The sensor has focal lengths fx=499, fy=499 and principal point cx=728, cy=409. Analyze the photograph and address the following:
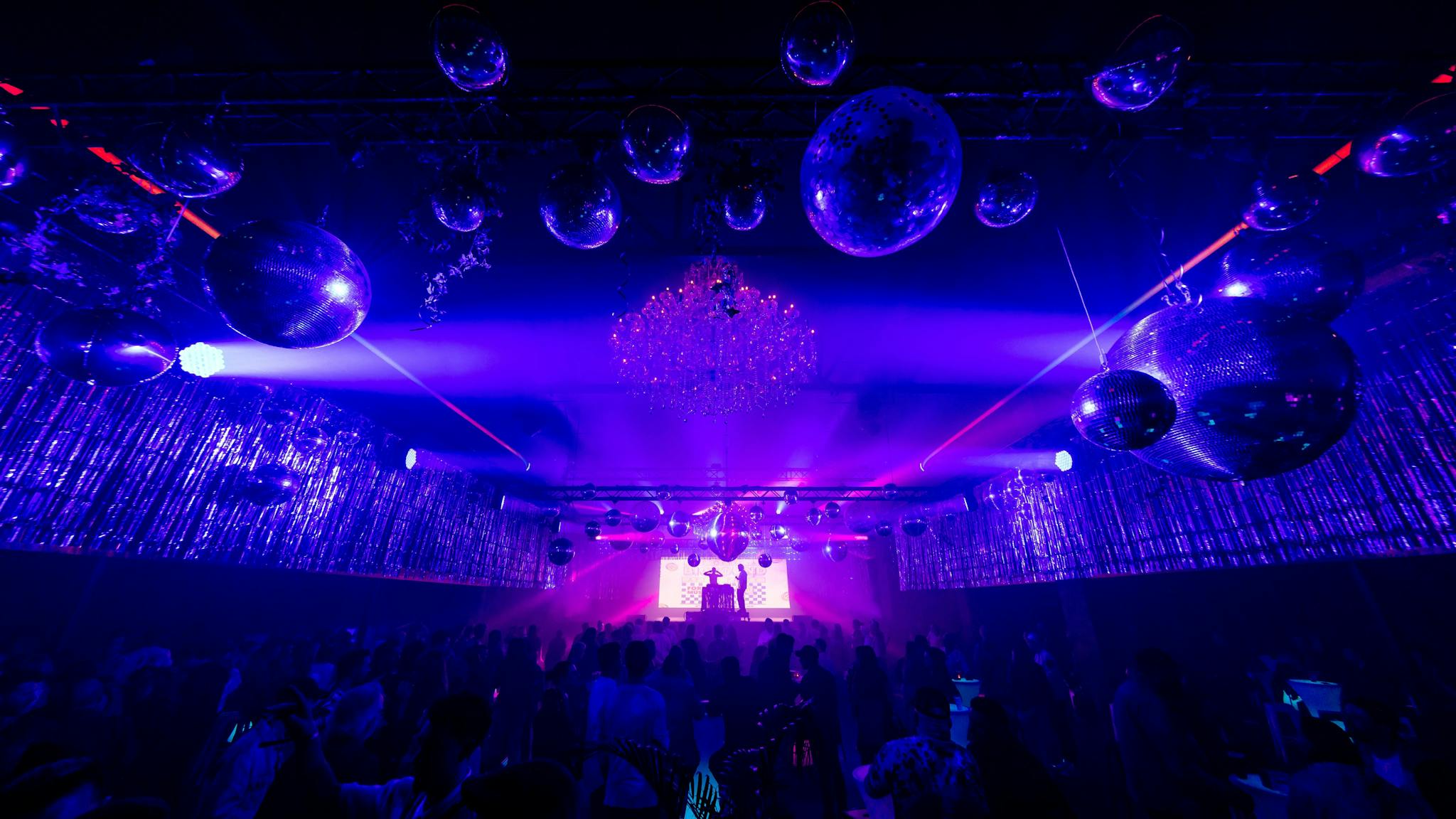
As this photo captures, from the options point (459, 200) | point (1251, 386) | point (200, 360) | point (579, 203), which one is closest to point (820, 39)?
point (579, 203)

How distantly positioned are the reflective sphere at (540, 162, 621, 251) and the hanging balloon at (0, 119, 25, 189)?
2993mm

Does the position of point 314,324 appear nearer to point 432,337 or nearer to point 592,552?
point 432,337

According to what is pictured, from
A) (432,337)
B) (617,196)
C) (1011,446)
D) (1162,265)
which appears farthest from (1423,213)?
(432,337)

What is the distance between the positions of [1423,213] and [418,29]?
300 inches

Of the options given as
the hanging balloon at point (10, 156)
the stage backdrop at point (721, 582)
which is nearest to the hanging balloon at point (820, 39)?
the hanging balloon at point (10, 156)

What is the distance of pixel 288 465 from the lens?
7.51 m

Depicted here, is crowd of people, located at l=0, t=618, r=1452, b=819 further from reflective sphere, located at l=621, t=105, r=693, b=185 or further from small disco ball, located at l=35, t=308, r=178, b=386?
reflective sphere, located at l=621, t=105, r=693, b=185

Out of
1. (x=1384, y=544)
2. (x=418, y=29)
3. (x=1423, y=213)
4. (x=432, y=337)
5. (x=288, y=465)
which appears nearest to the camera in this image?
(x=418, y=29)

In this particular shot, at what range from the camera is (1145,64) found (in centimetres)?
249

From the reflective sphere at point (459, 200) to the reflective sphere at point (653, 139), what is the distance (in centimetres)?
99

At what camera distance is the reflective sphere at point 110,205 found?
9.85ft

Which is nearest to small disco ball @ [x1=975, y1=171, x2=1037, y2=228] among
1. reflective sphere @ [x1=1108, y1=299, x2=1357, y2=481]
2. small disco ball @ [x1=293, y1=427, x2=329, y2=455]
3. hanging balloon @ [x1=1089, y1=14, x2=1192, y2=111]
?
hanging balloon @ [x1=1089, y1=14, x2=1192, y2=111]

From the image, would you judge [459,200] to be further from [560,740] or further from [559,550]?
[559,550]

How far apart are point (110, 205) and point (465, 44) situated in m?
2.62
